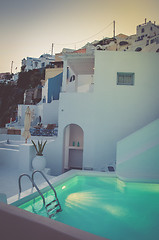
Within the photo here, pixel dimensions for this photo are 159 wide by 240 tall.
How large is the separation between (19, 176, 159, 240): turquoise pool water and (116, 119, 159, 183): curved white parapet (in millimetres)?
400

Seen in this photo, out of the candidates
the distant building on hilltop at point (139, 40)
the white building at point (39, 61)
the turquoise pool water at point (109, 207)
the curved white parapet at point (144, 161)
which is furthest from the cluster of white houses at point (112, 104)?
the white building at point (39, 61)

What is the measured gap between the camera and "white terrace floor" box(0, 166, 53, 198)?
592cm

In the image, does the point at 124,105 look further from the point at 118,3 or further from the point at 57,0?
the point at 57,0

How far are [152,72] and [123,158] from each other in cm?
683

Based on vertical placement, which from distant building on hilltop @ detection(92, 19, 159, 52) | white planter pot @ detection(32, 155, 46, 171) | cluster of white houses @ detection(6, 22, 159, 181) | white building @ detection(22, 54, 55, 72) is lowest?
A: white planter pot @ detection(32, 155, 46, 171)

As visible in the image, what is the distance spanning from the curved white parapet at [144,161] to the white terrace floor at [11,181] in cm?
370

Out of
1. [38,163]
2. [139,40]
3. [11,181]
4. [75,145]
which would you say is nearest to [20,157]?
[38,163]

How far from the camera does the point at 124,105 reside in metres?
12.4

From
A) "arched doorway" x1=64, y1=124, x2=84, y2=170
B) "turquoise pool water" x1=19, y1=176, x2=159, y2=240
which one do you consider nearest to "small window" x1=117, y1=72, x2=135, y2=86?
"arched doorway" x1=64, y1=124, x2=84, y2=170

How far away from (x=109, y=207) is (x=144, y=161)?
2893 millimetres

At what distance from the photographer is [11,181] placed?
271 inches

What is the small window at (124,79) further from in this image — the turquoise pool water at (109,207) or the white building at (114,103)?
the turquoise pool water at (109,207)

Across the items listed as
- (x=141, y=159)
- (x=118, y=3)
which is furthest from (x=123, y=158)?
(x=118, y=3)

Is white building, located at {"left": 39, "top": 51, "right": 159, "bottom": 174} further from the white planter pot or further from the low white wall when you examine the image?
the white planter pot
